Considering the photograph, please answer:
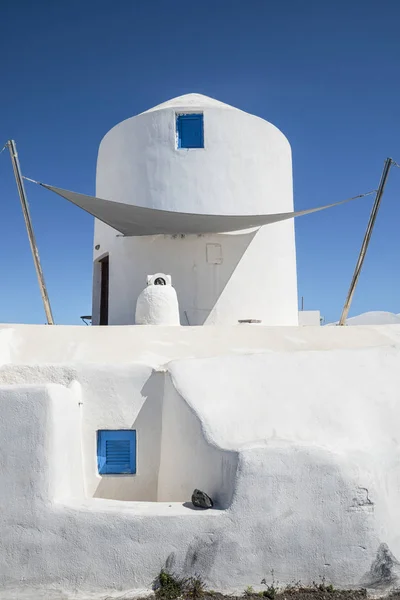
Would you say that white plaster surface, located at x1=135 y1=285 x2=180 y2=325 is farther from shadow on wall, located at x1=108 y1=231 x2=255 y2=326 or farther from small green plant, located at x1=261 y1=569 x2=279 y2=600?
small green plant, located at x1=261 y1=569 x2=279 y2=600

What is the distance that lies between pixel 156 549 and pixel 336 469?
6.94 feet

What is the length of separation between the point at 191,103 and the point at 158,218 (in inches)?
144

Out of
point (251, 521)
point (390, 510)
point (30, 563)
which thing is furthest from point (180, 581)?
point (390, 510)

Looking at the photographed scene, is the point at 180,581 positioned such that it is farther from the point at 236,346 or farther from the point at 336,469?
the point at 236,346

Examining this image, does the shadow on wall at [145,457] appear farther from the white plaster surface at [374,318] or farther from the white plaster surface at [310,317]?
the white plaster surface at [374,318]

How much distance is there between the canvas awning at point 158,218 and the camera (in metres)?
10.4

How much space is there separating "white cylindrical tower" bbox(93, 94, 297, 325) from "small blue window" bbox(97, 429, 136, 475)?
186 inches

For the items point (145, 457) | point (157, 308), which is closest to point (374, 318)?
point (157, 308)

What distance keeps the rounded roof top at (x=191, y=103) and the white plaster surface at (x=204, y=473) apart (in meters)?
7.59

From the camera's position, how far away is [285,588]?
5.38 m

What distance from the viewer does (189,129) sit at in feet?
39.9

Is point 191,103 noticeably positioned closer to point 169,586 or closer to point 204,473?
point 204,473

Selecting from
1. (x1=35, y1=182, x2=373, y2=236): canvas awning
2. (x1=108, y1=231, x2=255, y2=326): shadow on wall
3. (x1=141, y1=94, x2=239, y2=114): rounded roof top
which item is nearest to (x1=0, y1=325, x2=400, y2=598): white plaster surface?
(x1=35, y1=182, x2=373, y2=236): canvas awning

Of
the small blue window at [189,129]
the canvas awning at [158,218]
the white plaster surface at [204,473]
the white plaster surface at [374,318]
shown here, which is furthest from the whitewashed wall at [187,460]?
the white plaster surface at [374,318]
